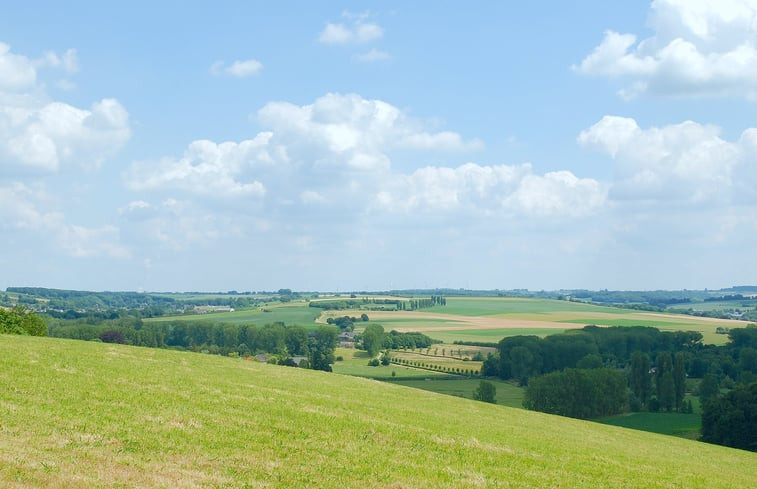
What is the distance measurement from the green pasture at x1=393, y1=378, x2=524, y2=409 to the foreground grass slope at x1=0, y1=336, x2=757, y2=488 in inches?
2959

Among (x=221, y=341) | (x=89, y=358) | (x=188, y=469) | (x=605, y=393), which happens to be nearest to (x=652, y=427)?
(x=605, y=393)

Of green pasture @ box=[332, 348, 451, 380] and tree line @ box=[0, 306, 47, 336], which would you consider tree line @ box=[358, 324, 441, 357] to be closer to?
green pasture @ box=[332, 348, 451, 380]

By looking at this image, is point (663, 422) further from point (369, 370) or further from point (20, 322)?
point (20, 322)

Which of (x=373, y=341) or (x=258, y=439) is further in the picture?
(x=373, y=341)

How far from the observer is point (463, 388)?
397ft

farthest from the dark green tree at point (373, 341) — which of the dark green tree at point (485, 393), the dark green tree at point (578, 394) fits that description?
the dark green tree at point (578, 394)

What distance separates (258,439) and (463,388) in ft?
340

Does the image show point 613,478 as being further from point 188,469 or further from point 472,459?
point 188,469

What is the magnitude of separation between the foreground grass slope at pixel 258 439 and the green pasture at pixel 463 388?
2959 inches

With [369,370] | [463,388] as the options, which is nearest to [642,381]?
[463,388]

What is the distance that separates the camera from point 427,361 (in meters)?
157

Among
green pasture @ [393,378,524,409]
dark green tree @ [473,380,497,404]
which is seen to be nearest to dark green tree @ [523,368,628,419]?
green pasture @ [393,378,524,409]

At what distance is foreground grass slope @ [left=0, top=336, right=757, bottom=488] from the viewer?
17.7 metres

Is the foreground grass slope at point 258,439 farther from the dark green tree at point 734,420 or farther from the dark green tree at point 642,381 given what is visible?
the dark green tree at point 642,381
